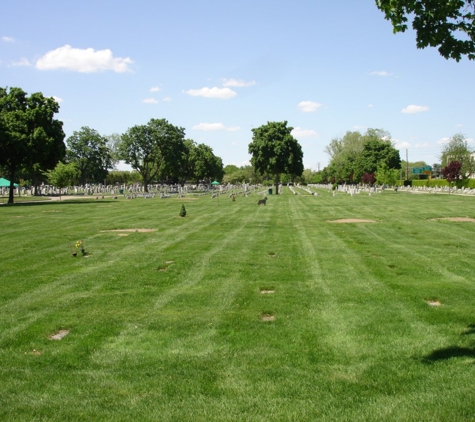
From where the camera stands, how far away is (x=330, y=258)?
1334 cm

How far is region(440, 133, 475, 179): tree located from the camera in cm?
7562

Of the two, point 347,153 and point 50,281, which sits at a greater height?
point 347,153

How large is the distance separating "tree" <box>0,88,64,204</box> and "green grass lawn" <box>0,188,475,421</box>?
33.5 m

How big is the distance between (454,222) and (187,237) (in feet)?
43.0

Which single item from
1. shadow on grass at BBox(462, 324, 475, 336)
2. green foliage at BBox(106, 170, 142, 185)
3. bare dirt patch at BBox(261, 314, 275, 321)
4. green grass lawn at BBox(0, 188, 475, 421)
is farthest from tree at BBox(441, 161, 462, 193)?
green foliage at BBox(106, 170, 142, 185)

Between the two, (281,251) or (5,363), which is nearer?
(5,363)

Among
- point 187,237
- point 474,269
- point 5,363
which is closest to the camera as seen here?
point 5,363

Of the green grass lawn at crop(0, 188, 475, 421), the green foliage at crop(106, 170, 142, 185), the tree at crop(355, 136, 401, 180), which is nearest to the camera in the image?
the green grass lawn at crop(0, 188, 475, 421)

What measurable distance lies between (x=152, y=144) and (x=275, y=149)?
3153 cm

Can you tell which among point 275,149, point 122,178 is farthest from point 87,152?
point 275,149

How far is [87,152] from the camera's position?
117 meters

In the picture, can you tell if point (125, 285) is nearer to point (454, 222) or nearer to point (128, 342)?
point (128, 342)

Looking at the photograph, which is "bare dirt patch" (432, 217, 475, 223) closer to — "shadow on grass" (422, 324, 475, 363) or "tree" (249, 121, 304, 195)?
"shadow on grass" (422, 324, 475, 363)

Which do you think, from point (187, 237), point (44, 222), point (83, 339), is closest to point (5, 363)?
point (83, 339)
